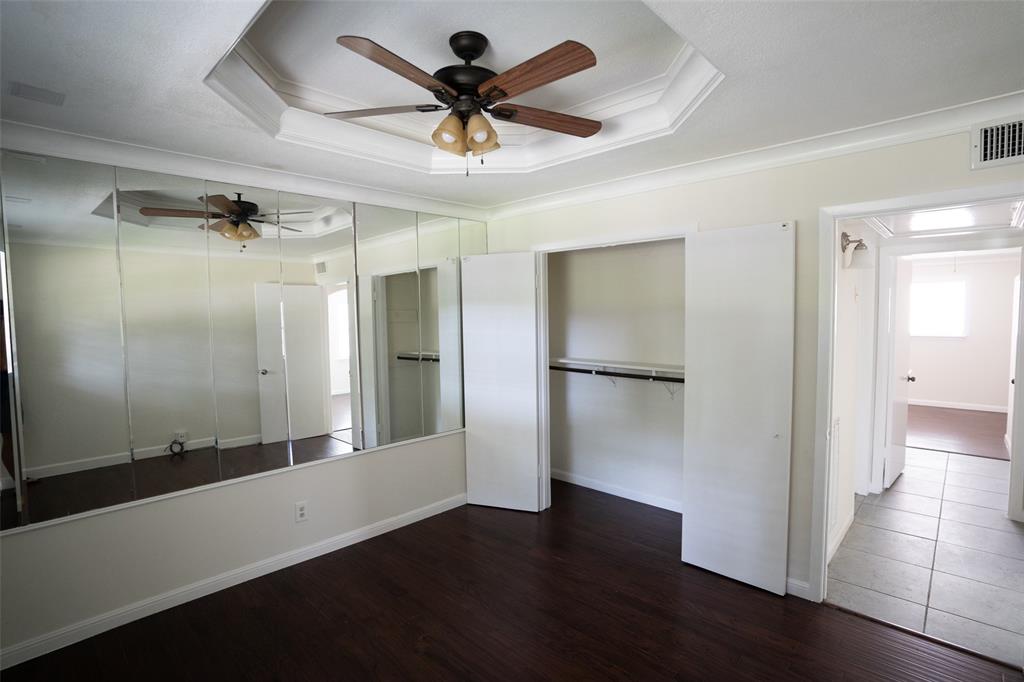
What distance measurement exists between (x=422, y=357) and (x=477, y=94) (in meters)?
2.35

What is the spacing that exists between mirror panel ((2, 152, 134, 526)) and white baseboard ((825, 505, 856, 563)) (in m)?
4.19

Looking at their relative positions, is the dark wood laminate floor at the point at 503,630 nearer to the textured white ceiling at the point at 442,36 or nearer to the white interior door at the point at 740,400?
the white interior door at the point at 740,400

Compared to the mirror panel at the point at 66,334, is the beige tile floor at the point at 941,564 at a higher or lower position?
lower

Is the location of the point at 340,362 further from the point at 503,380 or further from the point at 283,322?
the point at 503,380

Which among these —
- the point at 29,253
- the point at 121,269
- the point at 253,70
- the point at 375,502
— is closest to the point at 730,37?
the point at 253,70

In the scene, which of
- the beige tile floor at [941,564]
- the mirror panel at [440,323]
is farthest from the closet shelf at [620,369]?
the beige tile floor at [941,564]

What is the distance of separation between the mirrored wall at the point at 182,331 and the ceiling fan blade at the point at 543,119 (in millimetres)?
1689

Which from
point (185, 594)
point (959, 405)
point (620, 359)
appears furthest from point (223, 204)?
point (959, 405)

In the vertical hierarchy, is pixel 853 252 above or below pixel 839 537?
above

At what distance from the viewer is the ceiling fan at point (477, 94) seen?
1.64 m

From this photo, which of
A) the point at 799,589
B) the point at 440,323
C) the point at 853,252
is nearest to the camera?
the point at 799,589

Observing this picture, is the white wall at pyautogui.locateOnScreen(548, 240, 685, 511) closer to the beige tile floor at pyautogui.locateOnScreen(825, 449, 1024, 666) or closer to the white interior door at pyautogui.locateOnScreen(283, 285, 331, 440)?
the beige tile floor at pyautogui.locateOnScreen(825, 449, 1024, 666)

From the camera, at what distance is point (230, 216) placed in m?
2.78

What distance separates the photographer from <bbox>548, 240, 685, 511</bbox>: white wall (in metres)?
3.81
